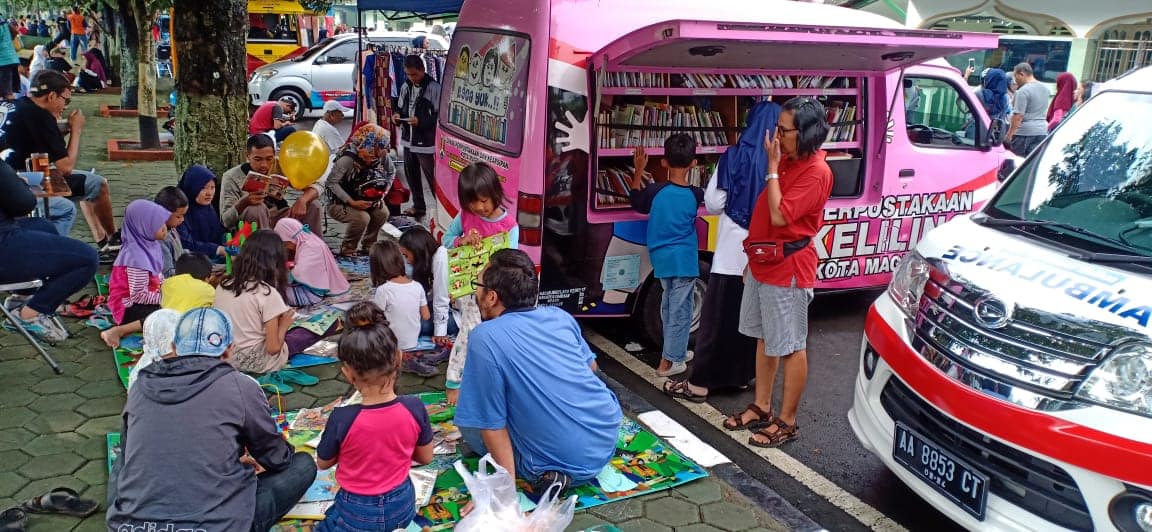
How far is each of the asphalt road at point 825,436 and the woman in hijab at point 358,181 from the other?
234 centimetres

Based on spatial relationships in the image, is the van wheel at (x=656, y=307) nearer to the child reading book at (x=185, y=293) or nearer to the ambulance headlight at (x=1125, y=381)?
the child reading book at (x=185, y=293)

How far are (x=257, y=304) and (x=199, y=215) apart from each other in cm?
182

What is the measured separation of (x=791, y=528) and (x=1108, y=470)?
1.27 metres

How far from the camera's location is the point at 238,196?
618 cm

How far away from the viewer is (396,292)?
464cm

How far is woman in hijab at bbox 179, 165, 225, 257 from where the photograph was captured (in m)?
5.76

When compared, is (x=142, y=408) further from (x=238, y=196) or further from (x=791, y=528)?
(x=238, y=196)

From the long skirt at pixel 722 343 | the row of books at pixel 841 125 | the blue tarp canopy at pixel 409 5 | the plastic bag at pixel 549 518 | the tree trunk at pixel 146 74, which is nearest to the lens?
the plastic bag at pixel 549 518

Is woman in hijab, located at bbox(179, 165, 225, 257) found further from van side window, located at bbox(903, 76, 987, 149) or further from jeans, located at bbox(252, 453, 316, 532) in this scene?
van side window, located at bbox(903, 76, 987, 149)

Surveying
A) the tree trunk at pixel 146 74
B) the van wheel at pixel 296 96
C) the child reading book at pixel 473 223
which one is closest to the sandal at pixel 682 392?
the child reading book at pixel 473 223

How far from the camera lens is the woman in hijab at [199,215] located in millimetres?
5762

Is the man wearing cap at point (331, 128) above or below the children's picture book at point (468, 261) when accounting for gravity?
above

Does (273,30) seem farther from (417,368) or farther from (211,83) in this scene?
(417,368)

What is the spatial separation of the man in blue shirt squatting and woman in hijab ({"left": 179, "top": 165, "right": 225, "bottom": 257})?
3.21 metres
